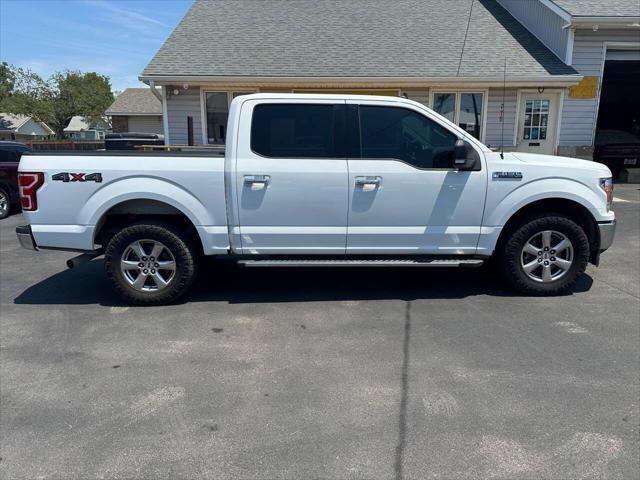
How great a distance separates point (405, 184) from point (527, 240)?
1.47 metres

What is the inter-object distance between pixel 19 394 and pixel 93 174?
6.96 ft

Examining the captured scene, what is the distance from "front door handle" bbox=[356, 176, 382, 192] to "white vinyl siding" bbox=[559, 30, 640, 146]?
11.3m

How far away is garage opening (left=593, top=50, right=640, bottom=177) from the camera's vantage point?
1524 cm

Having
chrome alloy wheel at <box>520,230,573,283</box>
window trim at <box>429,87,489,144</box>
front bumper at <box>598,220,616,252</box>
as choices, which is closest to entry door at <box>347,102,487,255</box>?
chrome alloy wheel at <box>520,230,573,283</box>

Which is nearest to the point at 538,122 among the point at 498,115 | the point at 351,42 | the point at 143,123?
the point at 498,115

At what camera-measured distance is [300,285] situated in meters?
5.57

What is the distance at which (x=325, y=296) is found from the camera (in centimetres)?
519

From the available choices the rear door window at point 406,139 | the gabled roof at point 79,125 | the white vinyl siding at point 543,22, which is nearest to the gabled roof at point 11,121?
the gabled roof at point 79,125

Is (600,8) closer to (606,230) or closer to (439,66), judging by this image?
(439,66)

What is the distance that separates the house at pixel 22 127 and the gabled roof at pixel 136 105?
2127 centimetres

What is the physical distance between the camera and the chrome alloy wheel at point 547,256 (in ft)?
16.3

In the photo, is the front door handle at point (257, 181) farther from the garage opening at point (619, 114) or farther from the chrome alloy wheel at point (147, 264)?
the garage opening at point (619, 114)

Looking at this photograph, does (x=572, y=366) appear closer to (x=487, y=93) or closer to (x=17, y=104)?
(x=487, y=93)

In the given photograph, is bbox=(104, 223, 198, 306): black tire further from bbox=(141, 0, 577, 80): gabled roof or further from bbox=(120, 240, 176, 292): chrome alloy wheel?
bbox=(141, 0, 577, 80): gabled roof
